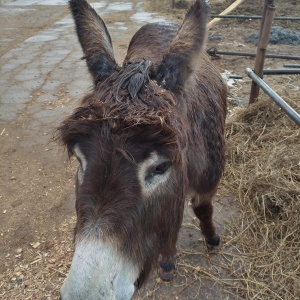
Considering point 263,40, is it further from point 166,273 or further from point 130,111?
point 130,111

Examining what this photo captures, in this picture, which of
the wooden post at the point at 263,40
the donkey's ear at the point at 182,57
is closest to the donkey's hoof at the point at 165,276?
the donkey's ear at the point at 182,57

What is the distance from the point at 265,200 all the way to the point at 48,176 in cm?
285

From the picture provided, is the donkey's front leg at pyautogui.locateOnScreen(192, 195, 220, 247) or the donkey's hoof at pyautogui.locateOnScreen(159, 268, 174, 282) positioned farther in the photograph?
the donkey's front leg at pyautogui.locateOnScreen(192, 195, 220, 247)

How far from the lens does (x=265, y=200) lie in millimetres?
3762

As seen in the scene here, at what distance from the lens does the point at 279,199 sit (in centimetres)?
365

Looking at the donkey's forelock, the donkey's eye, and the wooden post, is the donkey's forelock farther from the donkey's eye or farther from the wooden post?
the wooden post

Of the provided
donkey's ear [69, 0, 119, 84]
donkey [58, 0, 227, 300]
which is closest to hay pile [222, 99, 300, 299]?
donkey [58, 0, 227, 300]

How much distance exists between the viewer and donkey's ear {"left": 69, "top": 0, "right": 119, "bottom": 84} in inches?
82.8

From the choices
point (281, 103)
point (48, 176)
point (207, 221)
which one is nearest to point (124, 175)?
point (207, 221)

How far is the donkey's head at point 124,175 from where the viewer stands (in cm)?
155

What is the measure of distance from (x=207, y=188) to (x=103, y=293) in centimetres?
172

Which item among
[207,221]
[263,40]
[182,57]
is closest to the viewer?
[182,57]

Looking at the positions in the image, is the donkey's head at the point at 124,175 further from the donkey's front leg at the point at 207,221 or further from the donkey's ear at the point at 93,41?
the donkey's front leg at the point at 207,221

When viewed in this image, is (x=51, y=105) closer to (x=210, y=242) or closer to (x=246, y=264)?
(x=210, y=242)
